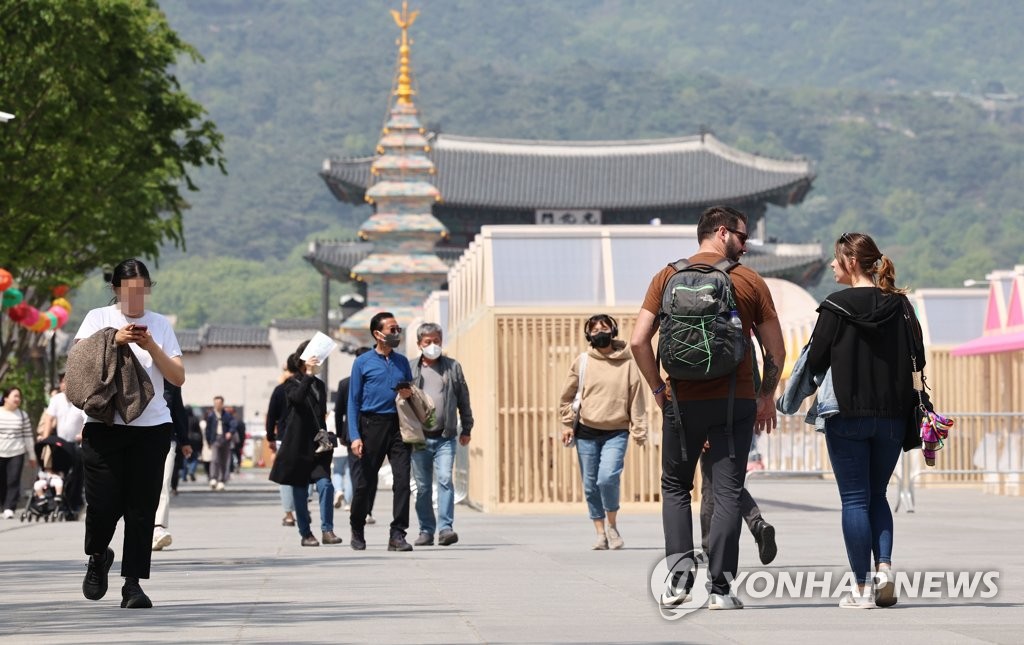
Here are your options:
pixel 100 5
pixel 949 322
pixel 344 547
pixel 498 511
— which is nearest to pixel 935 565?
pixel 344 547

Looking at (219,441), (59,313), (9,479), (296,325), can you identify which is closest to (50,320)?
(59,313)

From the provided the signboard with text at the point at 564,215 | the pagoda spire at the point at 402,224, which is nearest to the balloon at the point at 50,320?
the pagoda spire at the point at 402,224

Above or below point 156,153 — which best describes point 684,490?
below

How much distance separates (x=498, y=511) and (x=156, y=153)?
39.6 ft

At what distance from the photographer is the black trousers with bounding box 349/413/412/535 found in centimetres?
1538

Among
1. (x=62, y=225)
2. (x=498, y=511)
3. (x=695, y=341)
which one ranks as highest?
(x=62, y=225)

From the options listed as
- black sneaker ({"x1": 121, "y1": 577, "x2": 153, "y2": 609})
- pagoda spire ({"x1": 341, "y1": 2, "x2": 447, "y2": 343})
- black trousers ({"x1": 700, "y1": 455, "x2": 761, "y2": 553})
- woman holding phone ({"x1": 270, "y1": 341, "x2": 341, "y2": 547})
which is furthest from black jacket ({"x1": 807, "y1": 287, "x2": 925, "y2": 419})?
pagoda spire ({"x1": 341, "y1": 2, "x2": 447, "y2": 343})

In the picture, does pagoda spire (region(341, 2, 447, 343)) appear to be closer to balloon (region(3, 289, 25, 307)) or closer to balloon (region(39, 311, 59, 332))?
balloon (region(39, 311, 59, 332))

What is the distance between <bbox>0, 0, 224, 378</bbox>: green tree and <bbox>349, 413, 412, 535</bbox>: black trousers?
13.6m

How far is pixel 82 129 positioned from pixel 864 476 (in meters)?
20.6

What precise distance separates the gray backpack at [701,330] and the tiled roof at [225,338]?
81821 mm

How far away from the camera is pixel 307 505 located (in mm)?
17016

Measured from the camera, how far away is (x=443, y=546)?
1606 centimetres

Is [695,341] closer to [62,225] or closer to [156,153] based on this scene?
[62,225]
